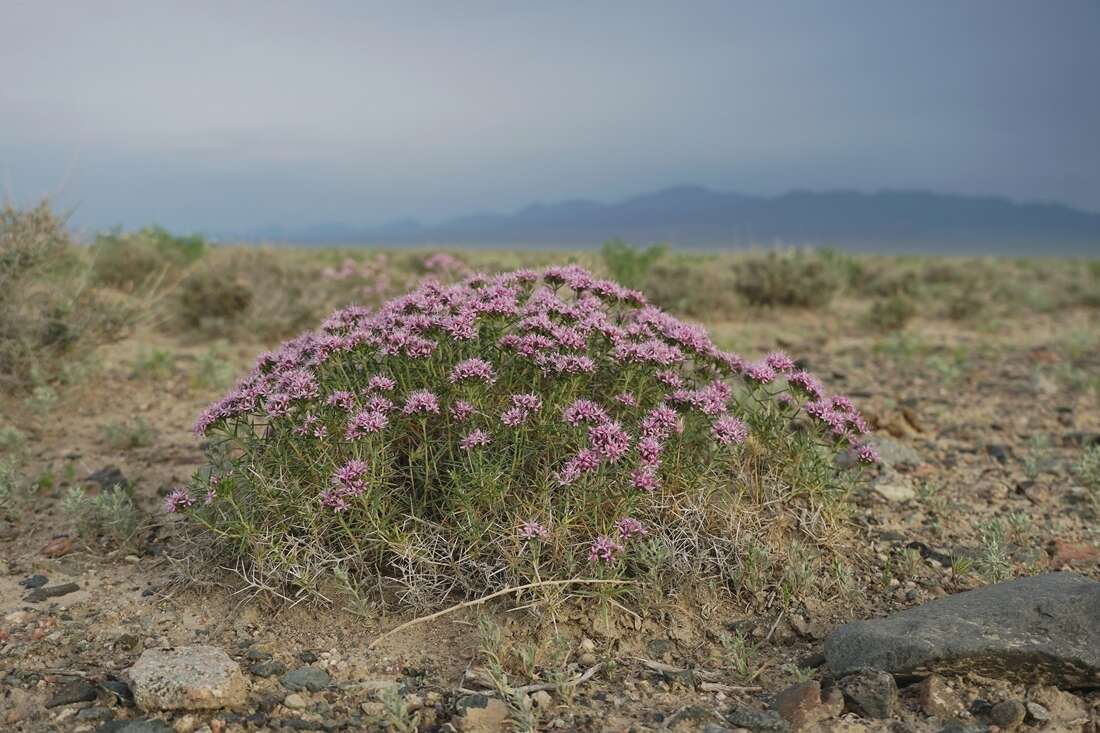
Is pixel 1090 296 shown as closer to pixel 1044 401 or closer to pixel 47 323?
pixel 1044 401

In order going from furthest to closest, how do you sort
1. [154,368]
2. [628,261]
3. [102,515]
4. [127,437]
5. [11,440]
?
[628,261] → [154,368] → [127,437] → [11,440] → [102,515]

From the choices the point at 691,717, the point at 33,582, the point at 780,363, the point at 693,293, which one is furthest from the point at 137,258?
Answer: the point at 691,717

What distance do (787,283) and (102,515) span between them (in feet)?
44.1

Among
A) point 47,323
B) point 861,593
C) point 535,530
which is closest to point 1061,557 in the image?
point 861,593

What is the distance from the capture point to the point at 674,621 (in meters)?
4.21

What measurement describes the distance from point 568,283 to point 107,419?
18.0 ft

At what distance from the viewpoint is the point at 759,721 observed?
3398 millimetres

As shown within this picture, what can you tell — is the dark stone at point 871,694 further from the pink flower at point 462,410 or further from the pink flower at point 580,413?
the pink flower at point 462,410

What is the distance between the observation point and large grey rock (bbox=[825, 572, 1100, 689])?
3.59 meters

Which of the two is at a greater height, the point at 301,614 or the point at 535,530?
the point at 535,530

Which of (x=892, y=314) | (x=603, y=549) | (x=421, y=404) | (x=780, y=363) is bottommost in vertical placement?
(x=603, y=549)

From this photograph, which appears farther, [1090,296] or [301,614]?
[1090,296]

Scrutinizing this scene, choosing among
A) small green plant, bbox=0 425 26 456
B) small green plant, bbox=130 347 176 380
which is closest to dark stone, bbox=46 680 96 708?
small green plant, bbox=0 425 26 456

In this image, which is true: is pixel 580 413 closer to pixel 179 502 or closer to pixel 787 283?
pixel 179 502
